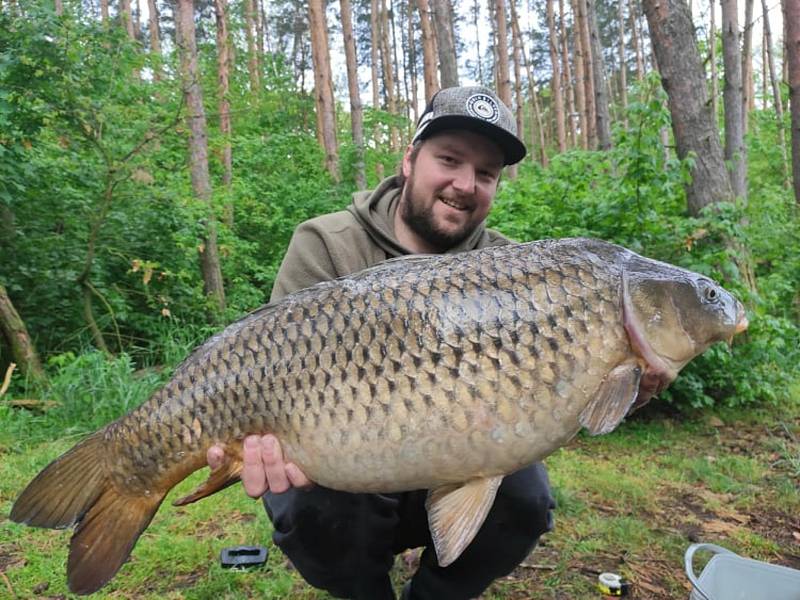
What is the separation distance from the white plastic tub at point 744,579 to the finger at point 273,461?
1.07 metres

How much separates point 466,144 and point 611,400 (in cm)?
92

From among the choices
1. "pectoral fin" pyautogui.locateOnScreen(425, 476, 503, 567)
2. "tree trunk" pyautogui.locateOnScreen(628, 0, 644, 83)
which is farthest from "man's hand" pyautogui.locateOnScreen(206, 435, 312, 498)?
"tree trunk" pyautogui.locateOnScreen(628, 0, 644, 83)

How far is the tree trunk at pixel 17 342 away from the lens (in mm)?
3826

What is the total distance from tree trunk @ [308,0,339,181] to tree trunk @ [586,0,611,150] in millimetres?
4296

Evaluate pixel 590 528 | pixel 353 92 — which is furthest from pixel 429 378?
pixel 353 92

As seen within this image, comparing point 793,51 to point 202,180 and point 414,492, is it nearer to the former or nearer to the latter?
point 414,492

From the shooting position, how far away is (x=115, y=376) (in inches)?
148

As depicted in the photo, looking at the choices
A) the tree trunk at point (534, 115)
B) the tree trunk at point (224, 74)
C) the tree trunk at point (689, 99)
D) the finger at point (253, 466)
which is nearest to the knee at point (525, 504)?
the finger at point (253, 466)

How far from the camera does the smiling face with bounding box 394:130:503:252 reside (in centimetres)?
179

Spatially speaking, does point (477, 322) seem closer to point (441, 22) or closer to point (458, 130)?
point (458, 130)

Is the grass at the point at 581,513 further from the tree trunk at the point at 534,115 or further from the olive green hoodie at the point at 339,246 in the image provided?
the tree trunk at the point at 534,115

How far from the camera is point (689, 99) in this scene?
3666 mm

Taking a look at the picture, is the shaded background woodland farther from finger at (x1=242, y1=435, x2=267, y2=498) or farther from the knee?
finger at (x1=242, y1=435, x2=267, y2=498)

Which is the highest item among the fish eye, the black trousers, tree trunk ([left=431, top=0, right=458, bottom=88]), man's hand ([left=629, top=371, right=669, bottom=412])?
tree trunk ([left=431, top=0, right=458, bottom=88])
